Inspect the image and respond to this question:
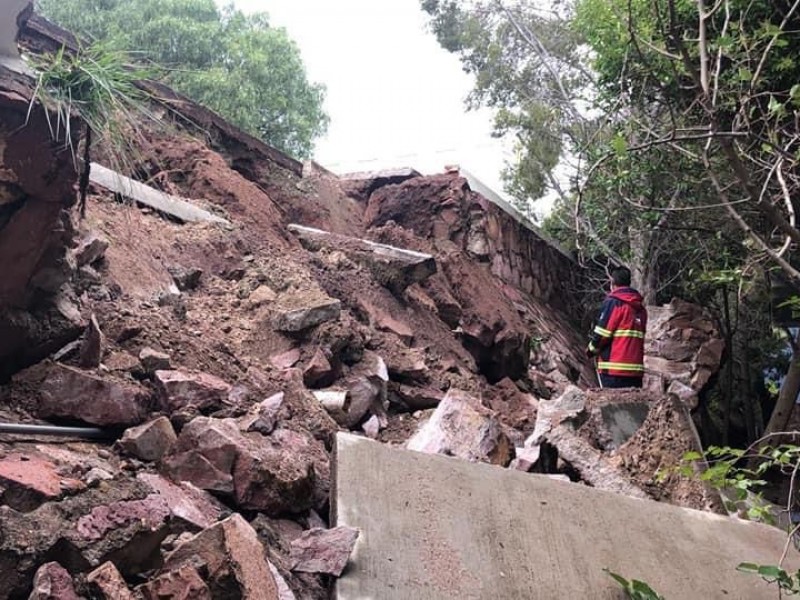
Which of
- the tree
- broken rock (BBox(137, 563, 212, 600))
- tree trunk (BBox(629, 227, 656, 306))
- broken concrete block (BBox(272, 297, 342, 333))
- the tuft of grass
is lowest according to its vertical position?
broken rock (BBox(137, 563, 212, 600))

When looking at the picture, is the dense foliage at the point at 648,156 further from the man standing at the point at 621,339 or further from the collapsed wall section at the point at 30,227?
the collapsed wall section at the point at 30,227

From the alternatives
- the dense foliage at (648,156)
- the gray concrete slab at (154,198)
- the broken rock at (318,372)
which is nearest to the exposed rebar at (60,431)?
the broken rock at (318,372)

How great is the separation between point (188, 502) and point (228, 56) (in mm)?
15918

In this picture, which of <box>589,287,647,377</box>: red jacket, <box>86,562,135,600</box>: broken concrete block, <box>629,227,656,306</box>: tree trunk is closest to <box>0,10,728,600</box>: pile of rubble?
<box>86,562,135,600</box>: broken concrete block

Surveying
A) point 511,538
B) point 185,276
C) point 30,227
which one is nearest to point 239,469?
point 511,538

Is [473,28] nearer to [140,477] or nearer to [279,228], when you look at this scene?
[279,228]

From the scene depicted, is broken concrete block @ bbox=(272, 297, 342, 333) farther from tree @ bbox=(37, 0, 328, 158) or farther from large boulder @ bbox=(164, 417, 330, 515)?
tree @ bbox=(37, 0, 328, 158)

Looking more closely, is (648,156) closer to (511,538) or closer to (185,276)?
(185,276)

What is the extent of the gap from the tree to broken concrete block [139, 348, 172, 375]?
12404 mm

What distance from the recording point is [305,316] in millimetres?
5238

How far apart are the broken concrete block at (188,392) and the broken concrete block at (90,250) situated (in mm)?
1219

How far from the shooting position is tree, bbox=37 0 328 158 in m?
15.9

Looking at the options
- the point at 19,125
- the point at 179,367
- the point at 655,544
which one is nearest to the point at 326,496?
the point at 179,367

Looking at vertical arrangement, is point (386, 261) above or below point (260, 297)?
above
